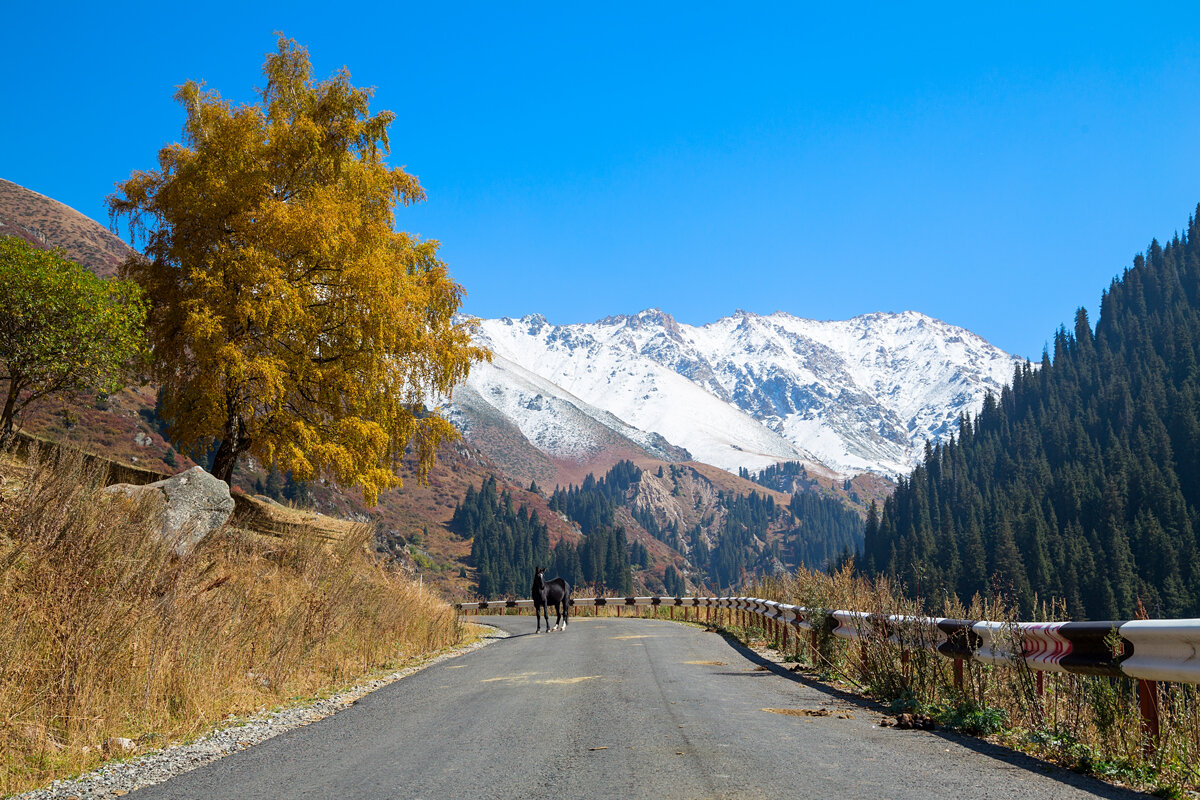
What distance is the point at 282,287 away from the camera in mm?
17297

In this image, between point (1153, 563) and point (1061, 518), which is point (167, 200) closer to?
point (1153, 563)

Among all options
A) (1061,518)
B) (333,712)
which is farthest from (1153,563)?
(333,712)

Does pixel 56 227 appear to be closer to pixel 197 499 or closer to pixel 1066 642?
pixel 197 499

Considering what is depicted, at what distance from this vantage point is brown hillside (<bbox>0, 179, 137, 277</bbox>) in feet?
434

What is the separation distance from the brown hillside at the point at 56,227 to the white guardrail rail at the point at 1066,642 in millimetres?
139988

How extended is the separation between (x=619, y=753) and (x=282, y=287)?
13.9m

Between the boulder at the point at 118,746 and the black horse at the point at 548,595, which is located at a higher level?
the black horse at the point at 548,595

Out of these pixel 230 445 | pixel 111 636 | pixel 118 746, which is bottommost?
pixel 118 746

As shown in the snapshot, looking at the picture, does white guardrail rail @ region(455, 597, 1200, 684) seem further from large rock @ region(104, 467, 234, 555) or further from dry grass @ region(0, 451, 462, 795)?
large rock @ region(104, 467, 234, 555)

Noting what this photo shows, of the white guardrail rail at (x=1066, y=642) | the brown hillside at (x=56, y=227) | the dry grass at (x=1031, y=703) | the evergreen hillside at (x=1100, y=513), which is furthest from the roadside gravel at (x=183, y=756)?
the brown hillside at (x=56, y=227)

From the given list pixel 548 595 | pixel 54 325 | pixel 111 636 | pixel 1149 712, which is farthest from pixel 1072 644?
pixel 548 595

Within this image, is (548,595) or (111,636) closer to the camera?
(111,636)

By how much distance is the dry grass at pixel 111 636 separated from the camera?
683 centimetres

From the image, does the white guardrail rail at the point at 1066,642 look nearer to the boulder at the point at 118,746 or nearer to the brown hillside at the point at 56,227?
the boulder at the point at 118,746
